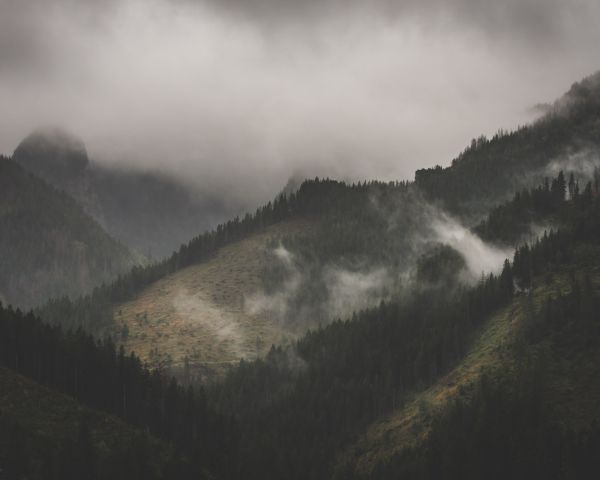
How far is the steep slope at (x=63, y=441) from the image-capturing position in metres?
126

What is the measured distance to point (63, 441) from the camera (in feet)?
Result: 450

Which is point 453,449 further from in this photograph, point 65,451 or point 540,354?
point 65,451

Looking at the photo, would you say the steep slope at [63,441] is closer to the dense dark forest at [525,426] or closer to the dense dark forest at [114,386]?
the dense dark forest at [114,386]

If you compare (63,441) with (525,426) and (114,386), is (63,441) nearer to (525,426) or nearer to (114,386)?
(114,386)

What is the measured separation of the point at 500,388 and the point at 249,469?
5775 cm

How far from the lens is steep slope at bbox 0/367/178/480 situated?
126 meters

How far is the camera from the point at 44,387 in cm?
15538

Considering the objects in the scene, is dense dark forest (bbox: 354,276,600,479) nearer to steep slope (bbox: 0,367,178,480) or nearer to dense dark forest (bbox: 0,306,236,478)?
dense dark forest (bbox: 0,306,236,478)

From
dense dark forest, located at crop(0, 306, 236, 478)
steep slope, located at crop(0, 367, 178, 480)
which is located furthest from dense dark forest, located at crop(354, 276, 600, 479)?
steep slope, located at crop(0, 367, 178, 480)

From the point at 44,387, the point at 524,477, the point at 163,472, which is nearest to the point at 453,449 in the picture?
the point at 524,477

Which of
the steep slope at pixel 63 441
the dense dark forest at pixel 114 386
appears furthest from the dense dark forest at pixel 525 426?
the steep slope at pixel 63 441

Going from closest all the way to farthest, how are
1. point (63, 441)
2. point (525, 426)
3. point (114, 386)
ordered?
1. point (63, 441)
2. point (525, 426)
3. point (114, 386)

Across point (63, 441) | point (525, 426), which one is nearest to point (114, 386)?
point (63, 441)

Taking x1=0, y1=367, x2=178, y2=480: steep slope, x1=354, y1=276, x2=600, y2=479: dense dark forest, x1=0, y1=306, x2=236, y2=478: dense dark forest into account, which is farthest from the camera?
x1=0, y1=306, x2=236, y2=478: dense dark forest
